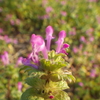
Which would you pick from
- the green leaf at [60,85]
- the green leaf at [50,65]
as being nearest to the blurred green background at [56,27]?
the green leaf at [60,85]

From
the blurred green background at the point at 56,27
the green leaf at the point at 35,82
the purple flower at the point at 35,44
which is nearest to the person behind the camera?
the purple flower at the point at 35,44

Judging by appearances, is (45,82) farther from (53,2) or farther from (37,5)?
(53,2)

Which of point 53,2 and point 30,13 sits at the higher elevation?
point 53,2

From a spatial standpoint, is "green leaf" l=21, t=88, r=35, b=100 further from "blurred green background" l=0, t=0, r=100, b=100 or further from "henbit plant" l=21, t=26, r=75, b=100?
"blurred green background" l=0, t=0, r=100, b=100

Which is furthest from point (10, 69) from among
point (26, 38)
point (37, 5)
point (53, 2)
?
point (53, 2)

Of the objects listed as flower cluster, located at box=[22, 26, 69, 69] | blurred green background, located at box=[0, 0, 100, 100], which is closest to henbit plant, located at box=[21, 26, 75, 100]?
flower cluster, located at box=[22, 26, 69, 69]

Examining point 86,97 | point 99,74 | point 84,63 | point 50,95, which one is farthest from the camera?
point 84,63

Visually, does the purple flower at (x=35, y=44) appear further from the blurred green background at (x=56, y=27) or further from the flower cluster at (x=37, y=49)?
the blurred green background at (x=56, y=27)

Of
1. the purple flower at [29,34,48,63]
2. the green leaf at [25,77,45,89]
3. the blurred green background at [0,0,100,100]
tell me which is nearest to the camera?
the purple flower at [29,34,48,63]
